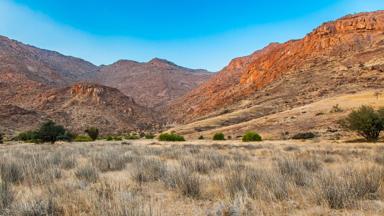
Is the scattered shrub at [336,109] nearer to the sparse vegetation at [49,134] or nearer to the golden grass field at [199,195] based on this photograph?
the sparse vegetation at [49,134]

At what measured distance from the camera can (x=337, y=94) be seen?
224 ft

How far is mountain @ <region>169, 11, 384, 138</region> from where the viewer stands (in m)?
71.9

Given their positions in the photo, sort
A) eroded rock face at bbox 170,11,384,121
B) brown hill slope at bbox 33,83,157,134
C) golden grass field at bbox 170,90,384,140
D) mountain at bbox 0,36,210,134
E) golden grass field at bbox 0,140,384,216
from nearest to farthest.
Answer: golden grass field at bbox 0,140,384,216 → golden grass field at bbox 170,90,384,140 → eroded rock face at bbox 170,11,384,121 → mountain at bbox 0,36,210,134 → brown hill slope at bbox 33,83,157,134

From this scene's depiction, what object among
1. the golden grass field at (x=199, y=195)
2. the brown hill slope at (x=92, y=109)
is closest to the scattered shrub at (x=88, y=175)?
the golden grass field at (x=199, y=195)

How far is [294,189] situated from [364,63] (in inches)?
3254

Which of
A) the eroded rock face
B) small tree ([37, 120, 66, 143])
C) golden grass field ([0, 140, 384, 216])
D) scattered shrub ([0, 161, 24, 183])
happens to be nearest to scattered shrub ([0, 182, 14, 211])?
golden grass field ([0, 140, 384, 216])

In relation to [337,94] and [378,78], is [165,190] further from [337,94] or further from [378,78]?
[378,78]

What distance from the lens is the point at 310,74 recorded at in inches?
3406

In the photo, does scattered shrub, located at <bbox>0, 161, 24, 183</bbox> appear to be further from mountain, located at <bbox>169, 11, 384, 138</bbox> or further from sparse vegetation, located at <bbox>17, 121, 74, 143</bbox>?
mountain, located at <bbox>169, 11, 384, 138</bbox>

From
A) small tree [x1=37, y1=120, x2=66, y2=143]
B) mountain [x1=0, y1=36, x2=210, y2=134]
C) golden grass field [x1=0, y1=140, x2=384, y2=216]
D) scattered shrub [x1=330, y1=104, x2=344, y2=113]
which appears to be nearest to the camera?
golden grass field [x1=0, y1=140, x2=384, y2=216]

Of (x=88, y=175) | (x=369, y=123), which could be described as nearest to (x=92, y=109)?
(x=369, y=123)

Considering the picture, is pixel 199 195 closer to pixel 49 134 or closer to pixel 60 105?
pixel 49 134

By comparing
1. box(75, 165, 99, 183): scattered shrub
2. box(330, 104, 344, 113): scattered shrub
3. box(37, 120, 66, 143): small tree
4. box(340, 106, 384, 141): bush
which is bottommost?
box(75, 165, 99, 183): scattered shrub

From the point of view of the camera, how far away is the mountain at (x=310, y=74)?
236 ft
